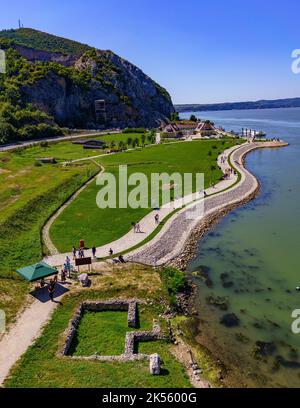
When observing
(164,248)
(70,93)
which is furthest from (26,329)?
(70,93)

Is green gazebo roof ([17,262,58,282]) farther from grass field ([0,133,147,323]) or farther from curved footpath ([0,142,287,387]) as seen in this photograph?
curved footpath ([0,142,287,387])

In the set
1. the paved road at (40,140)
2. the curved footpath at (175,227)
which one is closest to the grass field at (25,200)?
the curved footpath at (175,227)

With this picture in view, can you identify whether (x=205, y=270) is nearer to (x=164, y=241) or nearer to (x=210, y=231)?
(x=164, y=241)

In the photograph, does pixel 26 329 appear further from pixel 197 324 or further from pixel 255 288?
pixel 255 288

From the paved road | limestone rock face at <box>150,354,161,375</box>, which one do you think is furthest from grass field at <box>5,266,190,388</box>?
the paved road

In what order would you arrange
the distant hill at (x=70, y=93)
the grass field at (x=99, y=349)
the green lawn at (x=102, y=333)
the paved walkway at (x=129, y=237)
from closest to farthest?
the grass field at (x=99, y=349), the green lawn at (x=102, y=333), the paved walkway at (x=129, y=237), the distant hill at (x=70, y=93)

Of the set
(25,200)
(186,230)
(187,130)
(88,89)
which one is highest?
(88,89)

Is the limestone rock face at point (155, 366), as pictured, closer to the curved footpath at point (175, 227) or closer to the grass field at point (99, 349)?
the grass field at point (99, 349)
